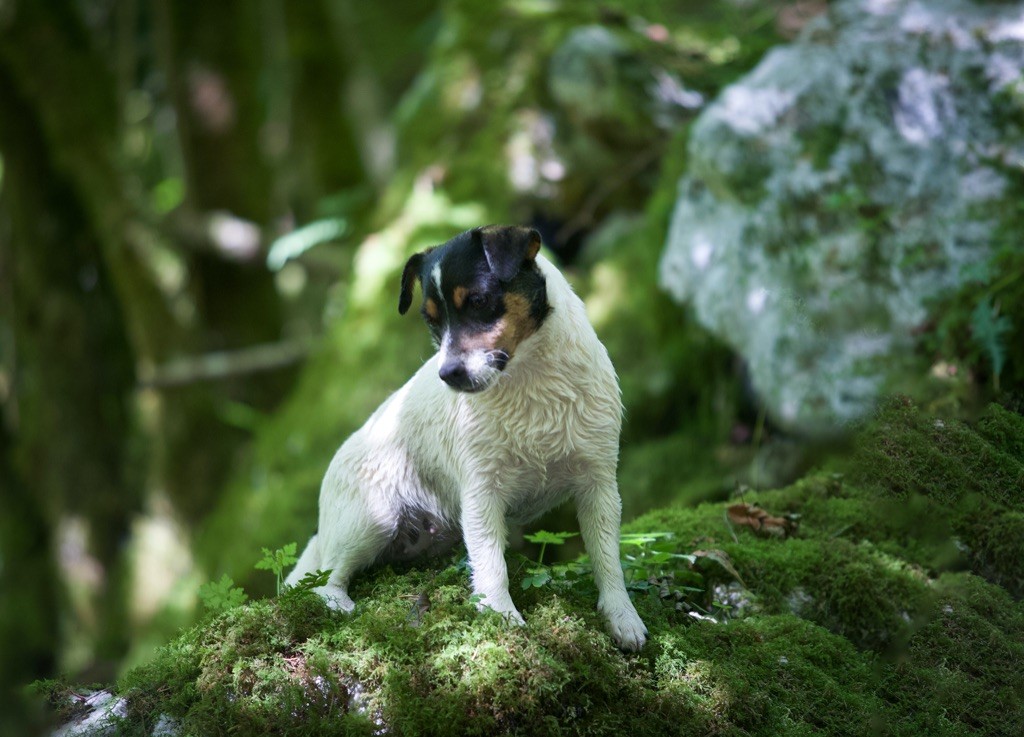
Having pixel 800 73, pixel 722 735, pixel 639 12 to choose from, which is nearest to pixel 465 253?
pixel 722 735

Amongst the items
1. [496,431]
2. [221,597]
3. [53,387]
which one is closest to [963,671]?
[496,431]

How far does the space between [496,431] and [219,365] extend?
33.6 ft

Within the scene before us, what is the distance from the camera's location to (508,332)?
13.8 ft

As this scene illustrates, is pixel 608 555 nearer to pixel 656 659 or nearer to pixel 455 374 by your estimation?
pixel 656 659

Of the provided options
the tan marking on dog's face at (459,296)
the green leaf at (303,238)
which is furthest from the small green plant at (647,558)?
the green leaf at (303,238)

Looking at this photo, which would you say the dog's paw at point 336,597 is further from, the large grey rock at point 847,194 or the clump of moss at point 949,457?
the large grey rock at point 847,194

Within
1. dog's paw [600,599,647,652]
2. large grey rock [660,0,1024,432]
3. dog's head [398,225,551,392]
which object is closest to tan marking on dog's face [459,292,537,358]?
dog's head [398,225,551,392]

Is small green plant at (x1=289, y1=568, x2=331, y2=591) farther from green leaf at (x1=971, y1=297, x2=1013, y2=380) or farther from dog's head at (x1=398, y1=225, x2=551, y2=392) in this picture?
green leaf at (x1=971, y1=297, x2=1013, y2=380)

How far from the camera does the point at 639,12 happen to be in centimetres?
1112

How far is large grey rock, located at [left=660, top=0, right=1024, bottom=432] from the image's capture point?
6.82 metres

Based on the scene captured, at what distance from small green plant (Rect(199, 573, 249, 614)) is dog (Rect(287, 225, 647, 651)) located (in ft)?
1.46

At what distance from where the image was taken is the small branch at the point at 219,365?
44.2 feet

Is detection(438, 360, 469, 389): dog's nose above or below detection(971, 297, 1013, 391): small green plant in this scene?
above

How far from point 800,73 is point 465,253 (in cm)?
479
